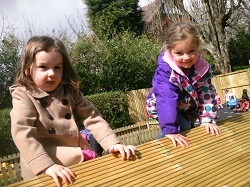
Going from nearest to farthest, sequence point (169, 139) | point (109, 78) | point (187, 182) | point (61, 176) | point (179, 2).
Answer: point (61, 176) < point (187, 182) < point (169, 139) < point (109, 78) < point (179, 2)

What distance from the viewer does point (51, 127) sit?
188 centimetres

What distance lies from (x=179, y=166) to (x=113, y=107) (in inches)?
478

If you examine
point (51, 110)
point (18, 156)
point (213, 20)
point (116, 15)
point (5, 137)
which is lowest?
point (18, 156)

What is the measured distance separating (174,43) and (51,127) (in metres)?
1.09

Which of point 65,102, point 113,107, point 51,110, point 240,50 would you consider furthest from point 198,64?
point 240,50

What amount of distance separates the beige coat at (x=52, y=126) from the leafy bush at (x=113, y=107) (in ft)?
35.8

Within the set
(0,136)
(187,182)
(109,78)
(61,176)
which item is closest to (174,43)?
(187,182)

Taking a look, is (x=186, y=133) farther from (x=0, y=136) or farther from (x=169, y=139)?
(x=0, y=136)

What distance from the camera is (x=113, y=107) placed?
1352 centimetres

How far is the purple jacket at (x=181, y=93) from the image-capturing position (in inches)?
88.6

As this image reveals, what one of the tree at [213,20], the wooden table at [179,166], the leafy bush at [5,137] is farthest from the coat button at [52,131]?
the tree at [213,20]

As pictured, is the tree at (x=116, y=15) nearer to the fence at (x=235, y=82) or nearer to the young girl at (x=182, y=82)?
the fence at (x=235, y=82)

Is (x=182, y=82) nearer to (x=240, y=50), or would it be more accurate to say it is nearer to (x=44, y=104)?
(x=44, y=104)

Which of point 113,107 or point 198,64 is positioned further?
point 113,107
